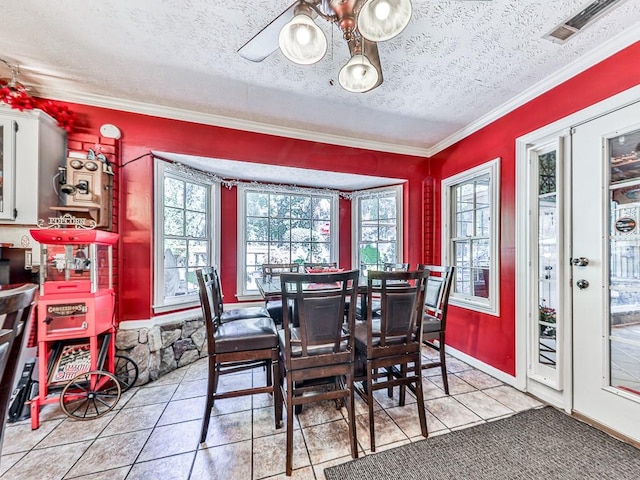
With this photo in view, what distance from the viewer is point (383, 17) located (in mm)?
1138

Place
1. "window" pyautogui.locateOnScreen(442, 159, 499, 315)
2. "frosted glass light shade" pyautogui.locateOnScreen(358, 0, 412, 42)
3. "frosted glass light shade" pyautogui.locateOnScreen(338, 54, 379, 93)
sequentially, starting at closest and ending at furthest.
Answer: "frosted glass light shade" pyautogui.locateOnScreen(358, 0, 412, 42), "frosted glass light shade" pyautogui.locateOnScreen(338, 54, 379, 93), "window" pyautogui.locateOnScreen(442, 159, 499, 315)

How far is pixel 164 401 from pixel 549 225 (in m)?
3.49

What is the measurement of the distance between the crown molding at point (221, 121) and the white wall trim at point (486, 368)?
252 cm

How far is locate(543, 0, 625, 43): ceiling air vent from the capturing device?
5.00 ft

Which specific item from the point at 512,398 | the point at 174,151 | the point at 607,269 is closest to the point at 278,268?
the point at 174,151

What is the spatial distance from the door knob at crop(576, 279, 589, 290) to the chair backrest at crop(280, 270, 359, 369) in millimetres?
1747

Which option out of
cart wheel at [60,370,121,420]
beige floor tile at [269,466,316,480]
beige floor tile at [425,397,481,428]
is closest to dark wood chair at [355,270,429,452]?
beige floor tile at [425,397,481,428]

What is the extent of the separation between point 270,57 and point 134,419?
2.81m

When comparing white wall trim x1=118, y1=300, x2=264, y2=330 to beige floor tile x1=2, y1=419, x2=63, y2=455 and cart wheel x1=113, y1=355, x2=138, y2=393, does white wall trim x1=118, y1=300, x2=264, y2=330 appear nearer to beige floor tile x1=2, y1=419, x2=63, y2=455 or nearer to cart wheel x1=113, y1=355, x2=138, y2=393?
cart wheel x1=113, y1=355, x2=138, y2=393

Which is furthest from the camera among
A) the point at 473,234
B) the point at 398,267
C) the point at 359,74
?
the point at 398,267

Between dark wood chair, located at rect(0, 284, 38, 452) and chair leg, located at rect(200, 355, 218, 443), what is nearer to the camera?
dark wood chair, located at rect(0, 284, 38, 452)

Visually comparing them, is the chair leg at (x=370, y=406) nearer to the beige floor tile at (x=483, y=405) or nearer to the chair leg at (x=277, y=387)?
the chair leg at (x=277, y=387)

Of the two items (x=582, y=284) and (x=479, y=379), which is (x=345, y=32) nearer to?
(x=582, y=284)

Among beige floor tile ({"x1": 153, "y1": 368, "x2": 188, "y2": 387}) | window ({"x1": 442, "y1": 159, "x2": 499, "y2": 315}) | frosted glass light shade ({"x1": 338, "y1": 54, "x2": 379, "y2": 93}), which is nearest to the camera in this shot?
frosted glass light shade ({"x1": 338, "y1": 54, "x2": 379, "y2": 93})
